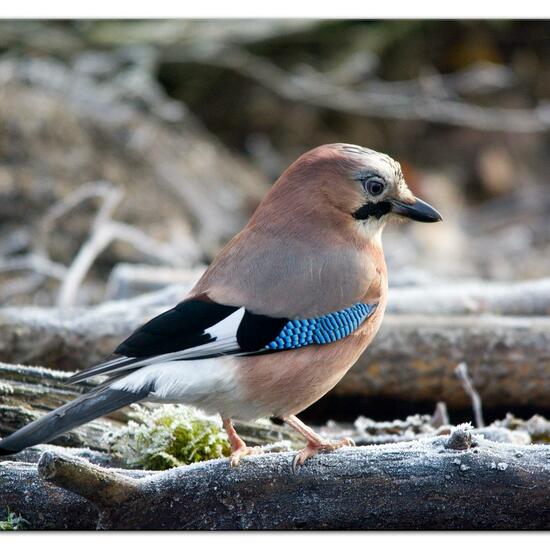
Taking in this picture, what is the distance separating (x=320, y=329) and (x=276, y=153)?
6.96m

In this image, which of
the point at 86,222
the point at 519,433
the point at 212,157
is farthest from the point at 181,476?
the point at 212,157

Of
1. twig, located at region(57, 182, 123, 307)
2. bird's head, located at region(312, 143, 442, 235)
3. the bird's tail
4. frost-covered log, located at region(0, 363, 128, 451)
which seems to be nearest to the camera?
the bird's tail

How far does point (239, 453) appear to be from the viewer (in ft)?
12.1

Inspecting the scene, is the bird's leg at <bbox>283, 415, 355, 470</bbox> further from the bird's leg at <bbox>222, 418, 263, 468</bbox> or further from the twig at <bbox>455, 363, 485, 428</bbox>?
the twig at <bbox>455, 363, 485, 428</bbox>

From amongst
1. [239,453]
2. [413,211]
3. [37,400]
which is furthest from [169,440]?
[413,211]

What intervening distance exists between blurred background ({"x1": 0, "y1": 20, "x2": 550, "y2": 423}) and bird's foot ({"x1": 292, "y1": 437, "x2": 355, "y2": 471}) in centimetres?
157

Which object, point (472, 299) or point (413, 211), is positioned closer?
point (413, 211)

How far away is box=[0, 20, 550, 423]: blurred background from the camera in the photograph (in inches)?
237

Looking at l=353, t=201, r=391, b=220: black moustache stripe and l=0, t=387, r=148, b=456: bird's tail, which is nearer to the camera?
l=0, t=387, r=148, b=456: bird's tail

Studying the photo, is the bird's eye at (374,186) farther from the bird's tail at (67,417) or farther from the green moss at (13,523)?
the green moss at (13,523)

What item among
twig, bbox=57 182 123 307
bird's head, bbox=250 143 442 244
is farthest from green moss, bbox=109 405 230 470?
twig, bbox=57 182 123 307

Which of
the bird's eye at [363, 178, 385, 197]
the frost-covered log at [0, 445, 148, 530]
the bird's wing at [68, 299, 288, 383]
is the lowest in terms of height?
the frost-covered log at [0, 445, 148, 530]

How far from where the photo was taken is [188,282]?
6.33 meters

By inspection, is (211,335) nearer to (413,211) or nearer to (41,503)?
(41,503)
